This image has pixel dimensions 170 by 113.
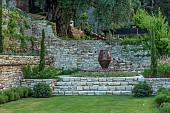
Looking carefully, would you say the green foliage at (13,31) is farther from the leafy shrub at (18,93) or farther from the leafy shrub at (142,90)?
the leafy shrub at (142,90)

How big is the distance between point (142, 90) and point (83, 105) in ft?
9.97

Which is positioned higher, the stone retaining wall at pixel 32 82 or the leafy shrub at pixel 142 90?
the stone retaining wall at pixel 32 82

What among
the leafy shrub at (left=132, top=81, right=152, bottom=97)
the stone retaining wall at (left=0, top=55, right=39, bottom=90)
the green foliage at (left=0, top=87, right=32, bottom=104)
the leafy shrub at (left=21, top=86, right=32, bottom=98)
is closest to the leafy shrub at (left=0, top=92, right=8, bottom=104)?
the green foliage at (left=0, top=87, right=32, bottom=104)

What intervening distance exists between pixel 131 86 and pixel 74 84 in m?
2.49

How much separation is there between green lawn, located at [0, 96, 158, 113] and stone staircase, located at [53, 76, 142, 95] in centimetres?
99

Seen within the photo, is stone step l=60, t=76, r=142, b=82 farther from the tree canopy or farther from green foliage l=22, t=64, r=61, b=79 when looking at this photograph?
the tree canopy

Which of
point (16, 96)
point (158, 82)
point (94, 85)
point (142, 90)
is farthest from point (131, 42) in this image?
point (16, 96)

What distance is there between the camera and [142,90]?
13.3 metres

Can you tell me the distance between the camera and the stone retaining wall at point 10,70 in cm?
1344

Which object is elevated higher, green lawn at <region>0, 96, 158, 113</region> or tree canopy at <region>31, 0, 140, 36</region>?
tree canopy at <region>31, 0, 140, 36</region>

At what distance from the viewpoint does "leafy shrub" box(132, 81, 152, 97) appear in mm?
13250

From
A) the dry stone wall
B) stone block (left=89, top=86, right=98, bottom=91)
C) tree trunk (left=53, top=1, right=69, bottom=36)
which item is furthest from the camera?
tree trunk (left=53, top=1, right=69, bottom=36)

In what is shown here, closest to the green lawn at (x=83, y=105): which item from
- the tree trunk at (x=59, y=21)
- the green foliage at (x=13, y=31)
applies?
the green foliage at (x=13, y=31)

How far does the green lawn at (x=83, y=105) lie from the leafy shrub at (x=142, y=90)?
0.33 metres
